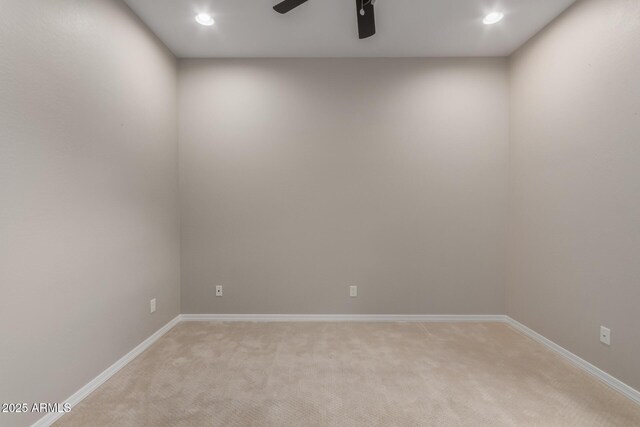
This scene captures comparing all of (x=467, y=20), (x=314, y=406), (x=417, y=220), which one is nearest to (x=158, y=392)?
(x=314, y=406)

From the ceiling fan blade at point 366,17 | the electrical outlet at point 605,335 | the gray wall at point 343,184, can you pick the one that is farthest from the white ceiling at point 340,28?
the electrical outlet at point 605,335

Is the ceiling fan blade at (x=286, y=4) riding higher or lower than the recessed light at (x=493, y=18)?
lower

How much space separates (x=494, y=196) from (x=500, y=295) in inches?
41.9

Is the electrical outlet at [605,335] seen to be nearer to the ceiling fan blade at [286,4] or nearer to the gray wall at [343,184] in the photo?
the gray wall at [343,184]

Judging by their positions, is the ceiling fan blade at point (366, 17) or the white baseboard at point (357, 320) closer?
the ceiling fan blade at point (366, 17)

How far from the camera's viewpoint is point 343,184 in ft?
10.5

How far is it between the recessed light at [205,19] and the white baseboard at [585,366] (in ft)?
13.1

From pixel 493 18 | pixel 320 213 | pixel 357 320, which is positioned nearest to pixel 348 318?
pixel 357 320

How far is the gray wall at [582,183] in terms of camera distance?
6.35 feet

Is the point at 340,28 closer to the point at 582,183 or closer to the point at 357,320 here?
the point at 582,183

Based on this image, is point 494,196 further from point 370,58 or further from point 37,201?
point 37,201

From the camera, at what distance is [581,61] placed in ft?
7.49

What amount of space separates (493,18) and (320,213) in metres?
2.31

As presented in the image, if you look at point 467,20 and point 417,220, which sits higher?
point 467,20
